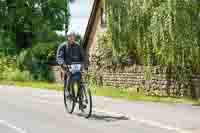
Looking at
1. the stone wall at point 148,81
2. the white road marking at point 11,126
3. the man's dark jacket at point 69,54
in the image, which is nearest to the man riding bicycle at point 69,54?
the man's dark jacket at point 69,54

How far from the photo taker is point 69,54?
47.0 feet

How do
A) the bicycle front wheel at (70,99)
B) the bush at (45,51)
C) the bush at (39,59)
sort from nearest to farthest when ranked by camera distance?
the bicycle front wheel at (70,99) < the bush at (45,51) < the bush at (39,59)

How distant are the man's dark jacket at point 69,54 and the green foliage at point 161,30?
19.6ft

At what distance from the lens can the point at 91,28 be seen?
39.5 metres

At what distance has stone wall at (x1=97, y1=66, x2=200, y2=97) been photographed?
21.4m

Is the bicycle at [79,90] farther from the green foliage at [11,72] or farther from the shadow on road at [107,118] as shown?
the green foliage at [11,72]

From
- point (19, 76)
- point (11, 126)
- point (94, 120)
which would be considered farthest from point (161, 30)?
point (19, 76)

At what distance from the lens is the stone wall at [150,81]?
21.4 meters

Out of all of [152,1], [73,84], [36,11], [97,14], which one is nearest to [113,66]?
[152,1]

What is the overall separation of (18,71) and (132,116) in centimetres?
2583

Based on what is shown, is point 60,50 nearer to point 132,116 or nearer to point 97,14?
point 132,116

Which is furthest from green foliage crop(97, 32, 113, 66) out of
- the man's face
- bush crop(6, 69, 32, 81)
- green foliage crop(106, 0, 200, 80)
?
the man's face

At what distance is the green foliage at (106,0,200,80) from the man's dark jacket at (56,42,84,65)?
5965mm

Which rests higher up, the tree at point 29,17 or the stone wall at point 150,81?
the tree at point 29,17
